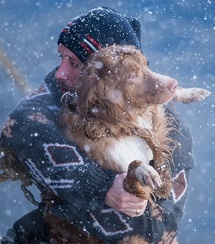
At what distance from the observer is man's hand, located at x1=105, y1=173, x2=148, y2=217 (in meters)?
2.53

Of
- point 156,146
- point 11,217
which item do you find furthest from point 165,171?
point 11,217

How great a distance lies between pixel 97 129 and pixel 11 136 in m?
0.46

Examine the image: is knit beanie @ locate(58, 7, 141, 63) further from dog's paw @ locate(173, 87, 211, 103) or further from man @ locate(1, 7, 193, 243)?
dog's paw @ locate(173, 87, 211, 103)

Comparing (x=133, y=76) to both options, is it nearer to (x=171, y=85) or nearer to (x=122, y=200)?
(x=171, y=85)

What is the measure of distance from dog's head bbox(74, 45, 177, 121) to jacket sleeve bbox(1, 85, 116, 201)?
8.6 inches

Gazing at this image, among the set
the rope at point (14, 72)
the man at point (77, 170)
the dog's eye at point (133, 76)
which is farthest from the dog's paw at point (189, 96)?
the rope at point (14, 72)

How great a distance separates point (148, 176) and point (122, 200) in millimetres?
261

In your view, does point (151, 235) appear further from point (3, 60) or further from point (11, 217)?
point (11, 217)

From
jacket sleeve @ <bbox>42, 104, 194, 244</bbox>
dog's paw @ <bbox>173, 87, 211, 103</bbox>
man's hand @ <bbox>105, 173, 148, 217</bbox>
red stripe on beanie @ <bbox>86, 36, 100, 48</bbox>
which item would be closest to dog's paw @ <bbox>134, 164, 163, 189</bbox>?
man's hand @ <bbox>105, 173, 148, 217</bbox>

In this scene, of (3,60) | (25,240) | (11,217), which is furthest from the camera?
(11,217)

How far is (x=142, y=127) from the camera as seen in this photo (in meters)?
2.79

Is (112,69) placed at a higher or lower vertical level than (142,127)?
higher

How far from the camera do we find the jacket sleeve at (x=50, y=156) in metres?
2.59

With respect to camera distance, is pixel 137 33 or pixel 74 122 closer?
pixel 74 122
